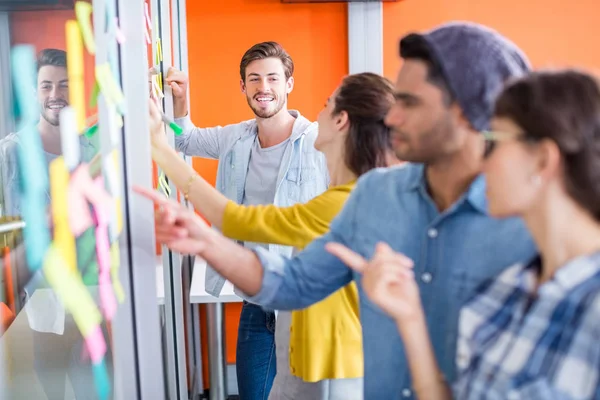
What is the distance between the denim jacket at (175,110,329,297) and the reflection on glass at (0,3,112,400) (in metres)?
0.97

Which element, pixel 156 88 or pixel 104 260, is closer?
pixel 104 260

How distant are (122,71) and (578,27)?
8.76 ft

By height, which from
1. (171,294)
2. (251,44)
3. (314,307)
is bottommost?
(171,294)

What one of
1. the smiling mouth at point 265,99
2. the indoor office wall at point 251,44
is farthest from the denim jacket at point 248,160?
the indoor office wall at point 251,44

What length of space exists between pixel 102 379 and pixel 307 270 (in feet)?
1.24

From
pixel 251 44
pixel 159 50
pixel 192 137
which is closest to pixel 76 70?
pixel 159 50

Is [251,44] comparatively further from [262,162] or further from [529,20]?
[529,20]

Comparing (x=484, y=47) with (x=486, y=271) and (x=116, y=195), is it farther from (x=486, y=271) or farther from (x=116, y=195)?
(x=116, y=195)

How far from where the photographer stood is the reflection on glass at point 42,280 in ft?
2.96

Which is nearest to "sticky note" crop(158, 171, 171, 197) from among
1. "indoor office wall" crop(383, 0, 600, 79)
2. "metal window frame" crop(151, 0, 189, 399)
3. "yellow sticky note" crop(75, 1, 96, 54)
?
"metal window frame" crop(151, 0, 189, 399)

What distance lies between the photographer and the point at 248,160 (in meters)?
2.38

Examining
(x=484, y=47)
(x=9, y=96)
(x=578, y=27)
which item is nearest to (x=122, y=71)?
(x=9, y=96)

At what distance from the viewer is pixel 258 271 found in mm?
1150

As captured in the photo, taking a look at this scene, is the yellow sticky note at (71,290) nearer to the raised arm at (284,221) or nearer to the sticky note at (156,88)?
the raised arm at (284,221)
